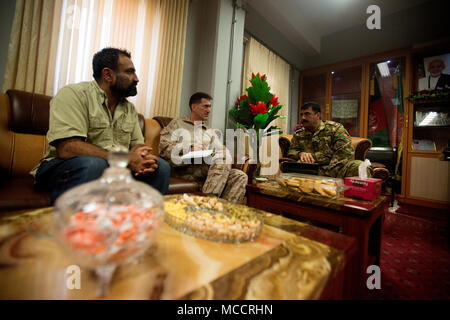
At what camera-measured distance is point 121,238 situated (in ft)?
1.18

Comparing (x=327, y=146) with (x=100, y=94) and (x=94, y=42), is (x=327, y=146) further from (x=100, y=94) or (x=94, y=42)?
(x=94, y=42)

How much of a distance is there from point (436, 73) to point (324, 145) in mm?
2531

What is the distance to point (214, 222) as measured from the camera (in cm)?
58

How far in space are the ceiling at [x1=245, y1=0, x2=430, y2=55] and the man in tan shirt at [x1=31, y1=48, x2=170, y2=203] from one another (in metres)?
2.65

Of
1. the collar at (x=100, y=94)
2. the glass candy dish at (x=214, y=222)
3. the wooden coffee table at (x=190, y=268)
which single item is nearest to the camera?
the wooden coffee table at (x=190, y=268)

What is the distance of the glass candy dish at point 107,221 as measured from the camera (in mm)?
345

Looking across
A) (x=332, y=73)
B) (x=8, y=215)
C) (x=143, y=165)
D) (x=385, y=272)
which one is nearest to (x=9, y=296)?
(x=8, y=215)

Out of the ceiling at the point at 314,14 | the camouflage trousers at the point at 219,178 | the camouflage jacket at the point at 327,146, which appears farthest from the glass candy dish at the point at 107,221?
the ceiling at the point at 314,14

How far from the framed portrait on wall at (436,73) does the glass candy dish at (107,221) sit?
4.31m

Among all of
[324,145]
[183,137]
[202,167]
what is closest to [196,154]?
[202,167]

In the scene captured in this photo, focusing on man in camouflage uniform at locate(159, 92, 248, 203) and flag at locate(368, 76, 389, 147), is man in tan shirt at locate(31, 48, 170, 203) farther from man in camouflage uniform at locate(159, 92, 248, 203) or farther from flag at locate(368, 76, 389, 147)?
flag at locate(368, 76, 389, 147)

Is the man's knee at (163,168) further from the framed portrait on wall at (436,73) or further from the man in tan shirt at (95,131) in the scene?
the framed portrait on wall at (436,73)

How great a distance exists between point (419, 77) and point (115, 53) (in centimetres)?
413
